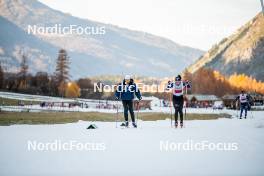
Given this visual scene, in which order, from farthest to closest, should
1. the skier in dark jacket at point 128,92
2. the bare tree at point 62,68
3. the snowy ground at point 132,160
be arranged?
1. the bare tree at point 62,68
2. the skier in dark jacket at point 128,92
3. the snowy ground at point 132,160

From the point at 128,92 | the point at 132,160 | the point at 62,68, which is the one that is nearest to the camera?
the point at 132,160

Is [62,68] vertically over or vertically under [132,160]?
over

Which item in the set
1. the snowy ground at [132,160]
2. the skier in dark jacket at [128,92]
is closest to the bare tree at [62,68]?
the skier in dark jacket at [128,92]

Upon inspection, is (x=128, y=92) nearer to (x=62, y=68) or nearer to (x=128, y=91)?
(x=128, y=91)

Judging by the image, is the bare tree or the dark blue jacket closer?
the dark blue jacket

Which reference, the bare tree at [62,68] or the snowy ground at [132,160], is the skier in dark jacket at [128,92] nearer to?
the snowy ground at [132,160]

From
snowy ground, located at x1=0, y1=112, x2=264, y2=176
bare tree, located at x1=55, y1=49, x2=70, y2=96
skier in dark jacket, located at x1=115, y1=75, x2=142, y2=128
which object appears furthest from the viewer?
bare tree, located at x1=55, y1=49, x2=70, y2=96

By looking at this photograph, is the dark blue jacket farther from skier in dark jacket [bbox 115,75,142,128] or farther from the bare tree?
the bare tree

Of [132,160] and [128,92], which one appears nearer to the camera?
[132,160]

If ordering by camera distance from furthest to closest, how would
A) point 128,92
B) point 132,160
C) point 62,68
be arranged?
point 62,68 → point 128,92 → point 132,160

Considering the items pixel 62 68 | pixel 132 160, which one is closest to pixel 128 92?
pixel 132 160

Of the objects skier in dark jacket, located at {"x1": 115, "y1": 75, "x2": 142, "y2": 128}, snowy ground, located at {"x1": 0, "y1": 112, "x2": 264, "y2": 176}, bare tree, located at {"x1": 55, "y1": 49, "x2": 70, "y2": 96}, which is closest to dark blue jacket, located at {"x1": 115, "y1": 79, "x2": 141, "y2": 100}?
skier in dark jacket, located at {"x1": 115, "y1": 75, "x2": 142, "y2": 128}

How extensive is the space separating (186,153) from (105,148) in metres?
2.03

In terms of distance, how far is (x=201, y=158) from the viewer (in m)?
8.84
